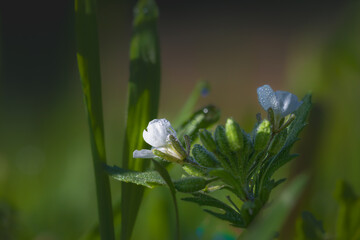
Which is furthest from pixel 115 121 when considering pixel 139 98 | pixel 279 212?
pixel 279 212

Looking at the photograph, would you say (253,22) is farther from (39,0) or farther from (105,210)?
(105,210)

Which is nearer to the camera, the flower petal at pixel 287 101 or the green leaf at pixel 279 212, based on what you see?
the green leaf at pixel 279 212

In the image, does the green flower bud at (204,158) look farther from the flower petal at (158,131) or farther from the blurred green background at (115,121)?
the blurred green background at (115,121)

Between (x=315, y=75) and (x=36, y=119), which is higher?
(x=315, y=75)

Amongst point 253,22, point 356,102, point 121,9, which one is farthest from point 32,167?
point 253,22

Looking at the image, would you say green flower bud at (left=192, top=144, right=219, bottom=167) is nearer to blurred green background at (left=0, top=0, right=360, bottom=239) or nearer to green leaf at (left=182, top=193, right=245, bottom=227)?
green leaf at (left=182, top=193, right=245, bottom=227)

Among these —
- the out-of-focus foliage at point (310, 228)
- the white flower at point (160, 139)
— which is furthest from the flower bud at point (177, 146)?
the out-of-focus foliage at point (310, 228)
